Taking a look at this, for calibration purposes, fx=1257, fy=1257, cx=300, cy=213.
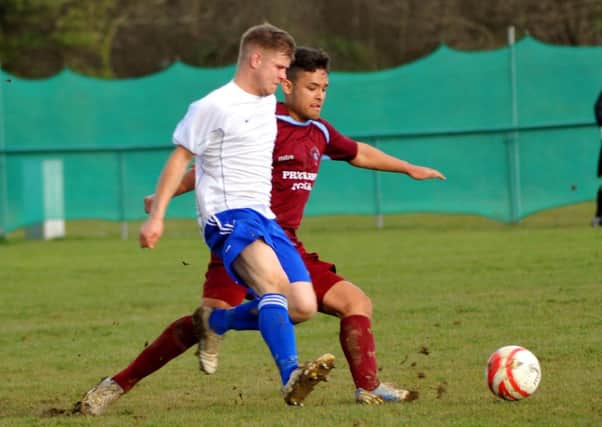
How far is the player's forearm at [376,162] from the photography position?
6.42m

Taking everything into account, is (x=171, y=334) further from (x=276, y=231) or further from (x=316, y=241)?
(x=316, y=241)

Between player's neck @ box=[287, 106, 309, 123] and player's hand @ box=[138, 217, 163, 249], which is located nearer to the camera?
player's hand @ box=[138, 217, 163, 249]

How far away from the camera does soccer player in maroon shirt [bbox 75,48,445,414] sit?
583cm

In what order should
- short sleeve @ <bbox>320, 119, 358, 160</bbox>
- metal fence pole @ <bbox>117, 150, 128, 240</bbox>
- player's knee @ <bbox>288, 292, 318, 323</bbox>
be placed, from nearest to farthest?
player's knee @ <bbox>288, 292, 318, 323</bbox>, short sleeve @ <bbox>320, 119, 358, 160</bbox>, metal fence pole @ <bbox>117, 150, 128, 240</bbox>

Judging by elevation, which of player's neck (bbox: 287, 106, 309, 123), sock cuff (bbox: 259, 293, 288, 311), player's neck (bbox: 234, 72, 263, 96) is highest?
player's neck (bbox: 234, 72, 263, 96)

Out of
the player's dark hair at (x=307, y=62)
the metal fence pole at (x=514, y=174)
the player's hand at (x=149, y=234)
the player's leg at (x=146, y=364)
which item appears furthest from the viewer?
the metal fence pole at (x=514, y=174)

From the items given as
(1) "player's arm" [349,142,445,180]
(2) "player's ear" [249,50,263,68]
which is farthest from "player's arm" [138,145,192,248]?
(1) "player's arm" [349,142,445,180]

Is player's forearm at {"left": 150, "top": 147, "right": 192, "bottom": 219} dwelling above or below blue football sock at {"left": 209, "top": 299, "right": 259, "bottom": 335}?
above

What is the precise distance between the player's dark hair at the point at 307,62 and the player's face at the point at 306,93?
2 cm

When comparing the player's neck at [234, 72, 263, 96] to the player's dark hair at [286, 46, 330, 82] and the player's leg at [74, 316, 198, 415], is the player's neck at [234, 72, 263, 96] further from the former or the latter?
the player's leg at [74, 316, 198, 415]

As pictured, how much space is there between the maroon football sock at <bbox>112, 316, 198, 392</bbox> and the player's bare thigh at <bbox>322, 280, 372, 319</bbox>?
67 cm

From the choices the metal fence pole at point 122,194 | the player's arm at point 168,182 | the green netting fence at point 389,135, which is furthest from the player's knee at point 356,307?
the metal fence pole at point 122,194

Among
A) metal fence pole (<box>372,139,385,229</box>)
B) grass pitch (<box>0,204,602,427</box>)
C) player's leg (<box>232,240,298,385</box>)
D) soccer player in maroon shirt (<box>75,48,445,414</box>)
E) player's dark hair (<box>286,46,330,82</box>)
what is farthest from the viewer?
metal fence pole (<box>372,139,385,229</box>)

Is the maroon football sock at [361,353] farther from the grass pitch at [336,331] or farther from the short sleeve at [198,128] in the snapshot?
the short sleeve at [198,128]
